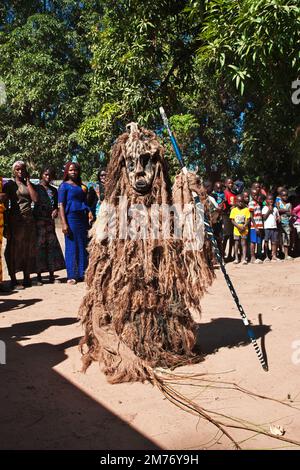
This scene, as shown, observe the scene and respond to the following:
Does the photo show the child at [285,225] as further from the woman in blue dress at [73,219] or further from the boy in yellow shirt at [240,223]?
the woman in blue dress at [73,219]

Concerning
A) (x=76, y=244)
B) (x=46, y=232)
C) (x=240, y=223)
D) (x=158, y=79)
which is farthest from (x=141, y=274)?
(x=158, y=79)

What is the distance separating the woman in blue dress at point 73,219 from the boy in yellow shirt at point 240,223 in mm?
3325

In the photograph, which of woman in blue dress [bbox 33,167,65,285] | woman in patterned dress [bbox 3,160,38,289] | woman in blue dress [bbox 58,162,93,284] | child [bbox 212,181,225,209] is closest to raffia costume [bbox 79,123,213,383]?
woman in blue dress [bbox 58,162,93,284]

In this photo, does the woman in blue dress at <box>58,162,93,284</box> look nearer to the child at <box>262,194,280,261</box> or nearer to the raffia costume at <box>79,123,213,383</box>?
the raffia costume at <box>79,123,213,383</box>

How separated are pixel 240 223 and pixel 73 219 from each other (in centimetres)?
359

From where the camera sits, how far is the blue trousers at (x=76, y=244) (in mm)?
7250

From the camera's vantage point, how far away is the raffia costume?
3850mm

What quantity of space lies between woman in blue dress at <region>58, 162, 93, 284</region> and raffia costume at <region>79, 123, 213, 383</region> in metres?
3.22

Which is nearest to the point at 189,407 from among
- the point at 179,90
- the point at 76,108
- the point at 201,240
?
the point at 201,240

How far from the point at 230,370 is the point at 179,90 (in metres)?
7.74

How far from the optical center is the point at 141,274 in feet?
12.7

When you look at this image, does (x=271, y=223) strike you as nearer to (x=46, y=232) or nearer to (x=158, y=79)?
(x=158, y=79)

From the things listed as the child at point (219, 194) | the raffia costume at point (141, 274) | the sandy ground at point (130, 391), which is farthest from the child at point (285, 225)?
the raffia costume at point (141, 274)
